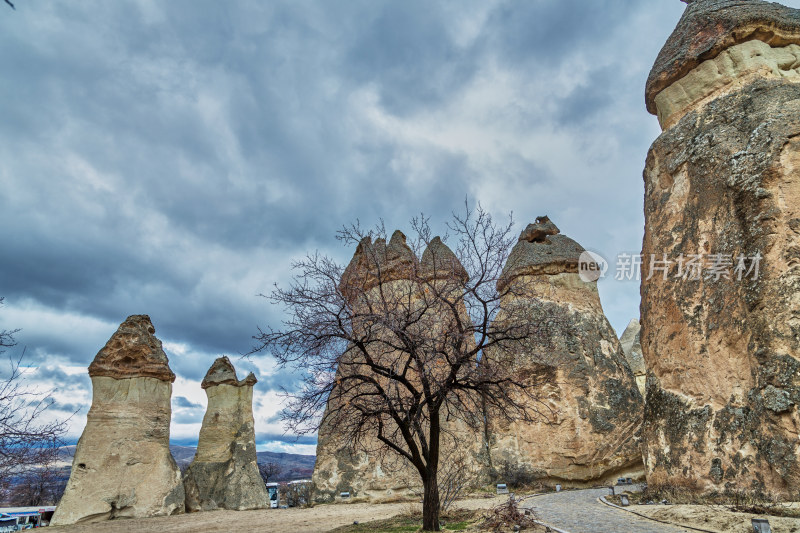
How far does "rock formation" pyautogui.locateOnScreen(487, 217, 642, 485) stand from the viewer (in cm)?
1421

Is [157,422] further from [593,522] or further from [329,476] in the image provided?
[593,522]

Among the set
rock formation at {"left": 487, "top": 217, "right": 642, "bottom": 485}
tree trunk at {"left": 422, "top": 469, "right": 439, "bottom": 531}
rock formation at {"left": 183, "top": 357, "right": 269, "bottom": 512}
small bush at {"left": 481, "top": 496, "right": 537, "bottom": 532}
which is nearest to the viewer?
small bush at {"left": 481, "top": 496, "right": 537, "bottom": 532}

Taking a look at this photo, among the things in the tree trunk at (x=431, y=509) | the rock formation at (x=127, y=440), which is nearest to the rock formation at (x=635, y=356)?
the tree trunk at (x=431, y=509)

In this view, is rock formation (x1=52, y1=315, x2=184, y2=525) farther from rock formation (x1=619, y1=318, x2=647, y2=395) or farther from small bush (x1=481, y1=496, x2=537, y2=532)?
rock formation (x1=619, y1=318, x2=647, y2=395)

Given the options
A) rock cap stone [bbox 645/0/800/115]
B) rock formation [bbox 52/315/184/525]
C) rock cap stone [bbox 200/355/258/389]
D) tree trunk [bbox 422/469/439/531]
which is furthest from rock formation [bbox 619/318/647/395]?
rock formation [bbox 52/315/184/525]

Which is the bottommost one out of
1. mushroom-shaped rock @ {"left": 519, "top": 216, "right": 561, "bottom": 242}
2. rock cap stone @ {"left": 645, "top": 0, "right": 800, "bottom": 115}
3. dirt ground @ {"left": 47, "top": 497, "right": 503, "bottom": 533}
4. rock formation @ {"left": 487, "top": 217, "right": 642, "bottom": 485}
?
dirt ground @ {"left": 47, "top": 497, "right": 503, "bottom": 533}

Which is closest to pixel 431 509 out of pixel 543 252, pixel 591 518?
pixel 591 518

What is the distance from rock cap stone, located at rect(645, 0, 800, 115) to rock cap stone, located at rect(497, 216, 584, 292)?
23.3 feet

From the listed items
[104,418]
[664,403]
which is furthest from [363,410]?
[104,418]

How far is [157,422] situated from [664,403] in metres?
14.1

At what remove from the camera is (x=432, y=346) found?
7043 millimetres

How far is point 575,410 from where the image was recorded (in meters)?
14.6

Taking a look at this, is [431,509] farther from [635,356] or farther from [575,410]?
[635,356]

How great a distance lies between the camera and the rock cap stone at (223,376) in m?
18.5
